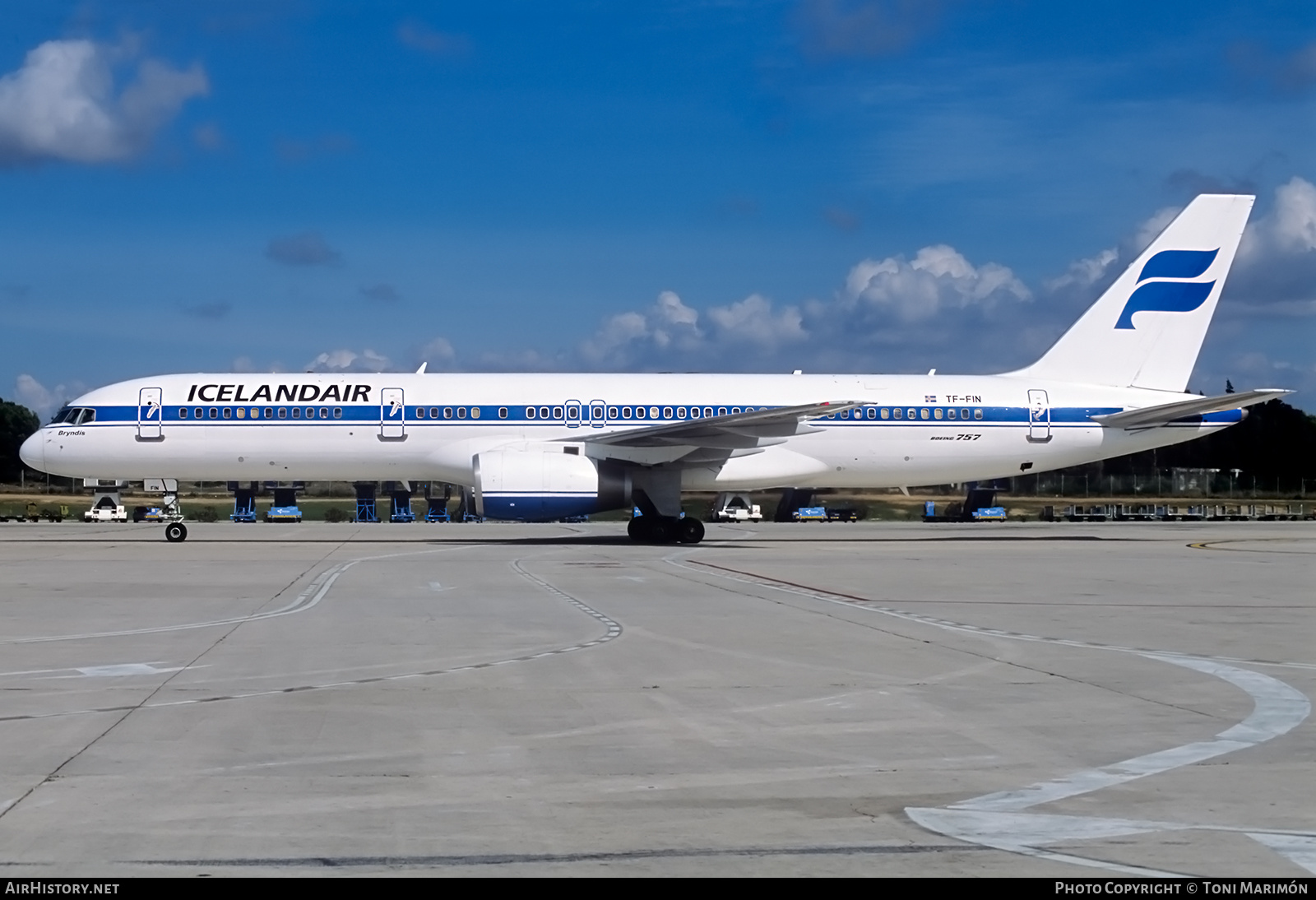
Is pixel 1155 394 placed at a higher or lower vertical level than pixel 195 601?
higher

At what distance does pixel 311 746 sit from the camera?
795cm

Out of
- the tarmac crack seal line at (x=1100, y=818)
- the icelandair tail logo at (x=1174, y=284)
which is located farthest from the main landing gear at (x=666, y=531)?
the tarmac crack seal line at (x=1100, y=818)

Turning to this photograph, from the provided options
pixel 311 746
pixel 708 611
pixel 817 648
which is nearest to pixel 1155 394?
pixel 708 611

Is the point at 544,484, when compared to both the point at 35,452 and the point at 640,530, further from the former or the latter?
the point at 35,452

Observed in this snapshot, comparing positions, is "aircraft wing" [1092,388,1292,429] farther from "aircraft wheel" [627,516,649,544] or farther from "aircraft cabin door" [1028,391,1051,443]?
"aircraft wheel" [627,516,649,544]

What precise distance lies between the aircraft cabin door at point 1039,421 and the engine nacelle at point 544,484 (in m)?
11.2

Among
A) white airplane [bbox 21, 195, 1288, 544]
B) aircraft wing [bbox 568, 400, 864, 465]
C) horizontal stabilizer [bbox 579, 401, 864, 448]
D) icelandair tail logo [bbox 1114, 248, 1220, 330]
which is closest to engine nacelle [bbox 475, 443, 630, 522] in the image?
white airplane [bbox 21, 195, 1288, 544]

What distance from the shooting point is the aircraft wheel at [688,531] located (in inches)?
1257

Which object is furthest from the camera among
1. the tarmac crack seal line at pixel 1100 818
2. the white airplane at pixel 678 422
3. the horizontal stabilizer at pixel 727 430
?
the white airplane at pixel 678 422

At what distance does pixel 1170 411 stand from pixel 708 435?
40.5 feet

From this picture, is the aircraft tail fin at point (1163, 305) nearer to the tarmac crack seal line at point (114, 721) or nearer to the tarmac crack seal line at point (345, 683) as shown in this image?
the tarmac crack seal line at point (345, 683)

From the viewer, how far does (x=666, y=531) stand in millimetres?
31828

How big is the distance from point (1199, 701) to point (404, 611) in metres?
9.57

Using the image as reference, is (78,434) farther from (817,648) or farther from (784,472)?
(817,648)
